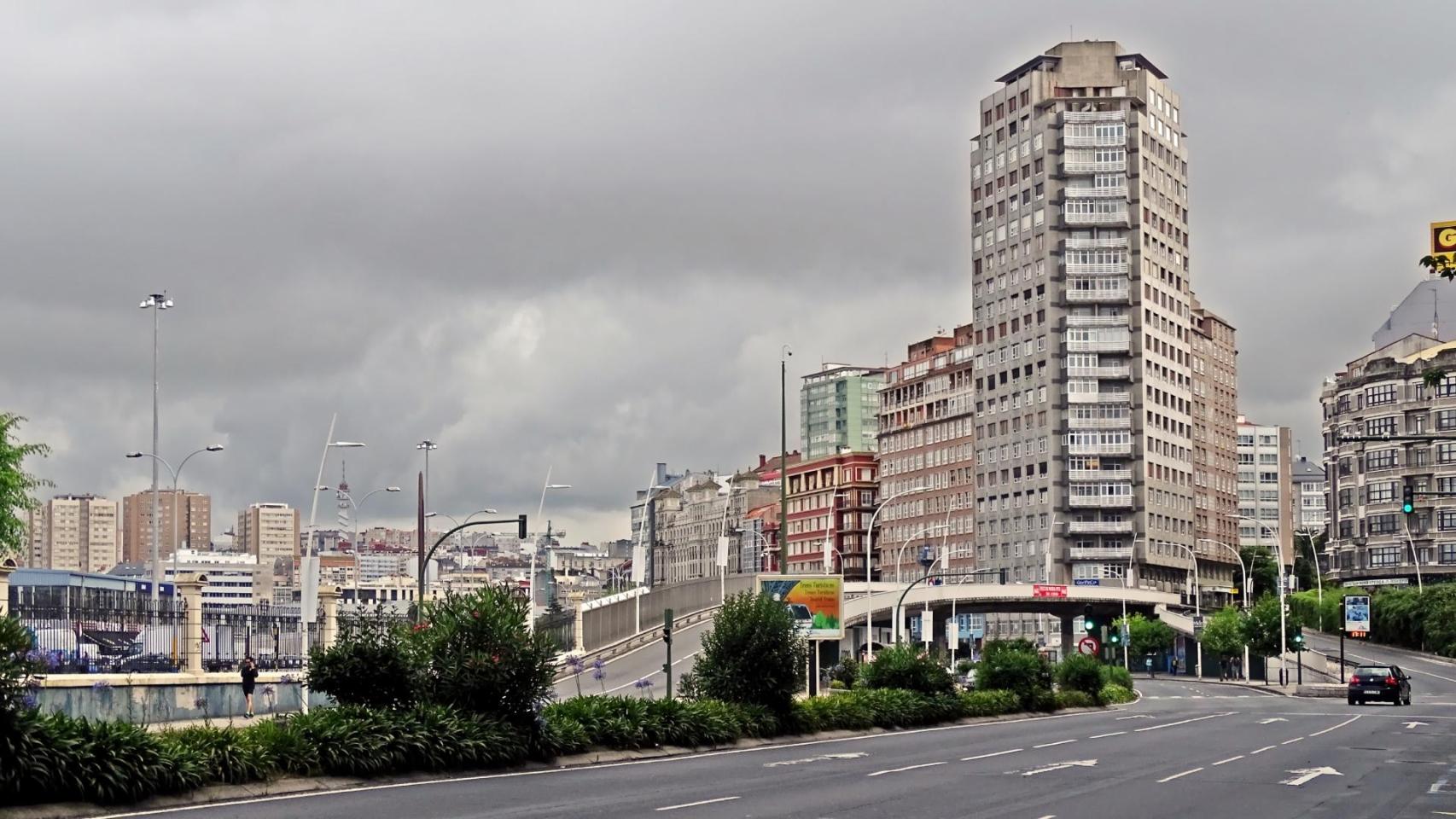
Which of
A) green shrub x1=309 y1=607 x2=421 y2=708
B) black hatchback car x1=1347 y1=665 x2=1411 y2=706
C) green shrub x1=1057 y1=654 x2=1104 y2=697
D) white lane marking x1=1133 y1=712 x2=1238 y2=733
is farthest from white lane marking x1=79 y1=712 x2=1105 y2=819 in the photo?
black hatchback car x1=1347 y1=665 x2=1411 y2=706

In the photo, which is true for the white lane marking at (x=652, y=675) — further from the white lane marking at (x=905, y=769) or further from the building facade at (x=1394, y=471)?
the building facade at (x=1394, y=471)

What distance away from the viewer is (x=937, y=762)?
1281 inches

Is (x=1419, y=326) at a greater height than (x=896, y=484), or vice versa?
(x=1419, y=326)

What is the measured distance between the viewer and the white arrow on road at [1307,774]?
28.4 m

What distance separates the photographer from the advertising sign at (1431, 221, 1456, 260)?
24.4m

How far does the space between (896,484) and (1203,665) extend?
54874mm

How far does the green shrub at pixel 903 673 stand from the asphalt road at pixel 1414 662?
35952 mm

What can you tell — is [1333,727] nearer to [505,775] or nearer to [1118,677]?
[505,775]

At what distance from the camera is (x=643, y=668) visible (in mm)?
90125

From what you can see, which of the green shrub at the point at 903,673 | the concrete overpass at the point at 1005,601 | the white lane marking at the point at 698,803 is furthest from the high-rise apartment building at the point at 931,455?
the white lane marking at the point at 698,803

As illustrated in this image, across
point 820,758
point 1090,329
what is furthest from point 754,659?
point 1090,329

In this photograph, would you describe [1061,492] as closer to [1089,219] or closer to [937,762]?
[1089,219]

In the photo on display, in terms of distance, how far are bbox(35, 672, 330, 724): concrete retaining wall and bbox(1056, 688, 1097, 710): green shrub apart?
2764 cm

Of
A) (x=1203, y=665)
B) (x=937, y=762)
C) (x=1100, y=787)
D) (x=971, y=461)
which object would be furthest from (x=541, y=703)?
(x=971, y=461)
